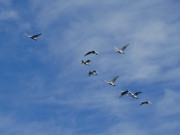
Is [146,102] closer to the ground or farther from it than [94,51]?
closer to the ground

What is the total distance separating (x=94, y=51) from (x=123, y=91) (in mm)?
25969

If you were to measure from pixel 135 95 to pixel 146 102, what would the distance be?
6769 mm

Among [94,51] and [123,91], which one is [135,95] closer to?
[123,91]

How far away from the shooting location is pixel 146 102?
198000 millimetres

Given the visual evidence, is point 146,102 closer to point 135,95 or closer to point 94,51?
point 135,95

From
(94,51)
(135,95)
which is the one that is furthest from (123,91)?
(94,51)

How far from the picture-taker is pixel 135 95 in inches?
7800

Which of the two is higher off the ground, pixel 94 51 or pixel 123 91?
pixel 94 51

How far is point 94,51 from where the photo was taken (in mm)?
198125

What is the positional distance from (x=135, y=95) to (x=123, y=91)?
664cm

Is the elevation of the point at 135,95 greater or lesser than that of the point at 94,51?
lesser

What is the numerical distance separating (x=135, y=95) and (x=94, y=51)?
103 ft

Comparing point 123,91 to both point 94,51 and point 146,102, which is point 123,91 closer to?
point 146,102

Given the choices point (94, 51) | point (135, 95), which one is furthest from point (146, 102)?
point (94, 51)
